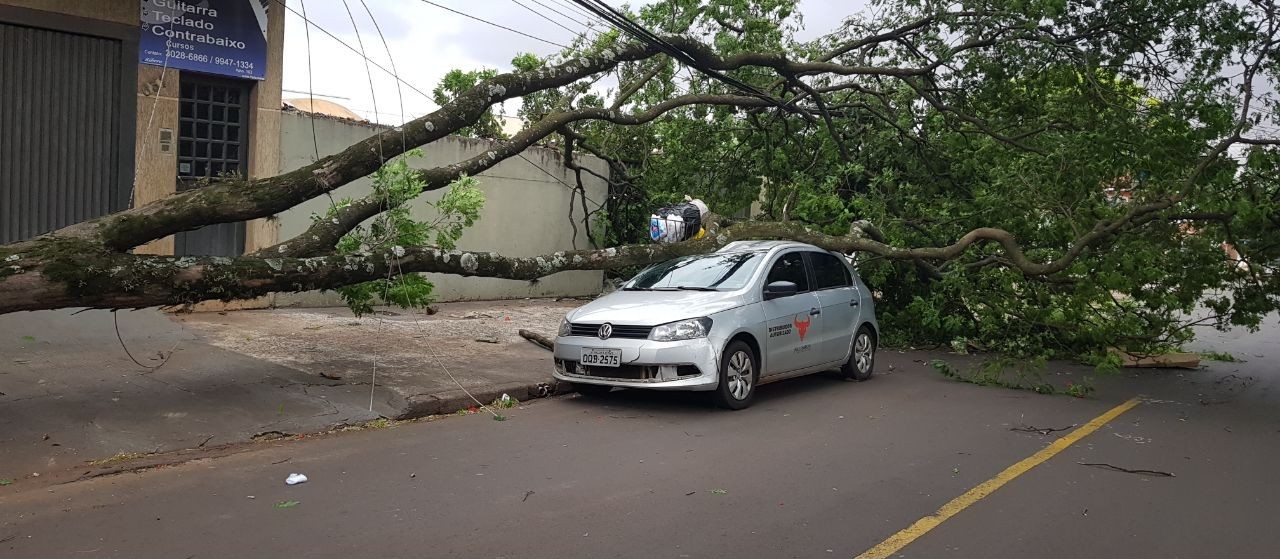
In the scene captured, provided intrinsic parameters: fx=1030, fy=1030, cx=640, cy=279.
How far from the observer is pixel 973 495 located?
6.30m

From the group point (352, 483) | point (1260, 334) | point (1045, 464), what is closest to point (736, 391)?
point (1045, 464)

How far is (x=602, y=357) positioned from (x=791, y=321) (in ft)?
6.63

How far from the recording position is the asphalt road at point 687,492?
520 cm

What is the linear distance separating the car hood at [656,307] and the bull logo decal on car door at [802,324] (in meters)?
0.86

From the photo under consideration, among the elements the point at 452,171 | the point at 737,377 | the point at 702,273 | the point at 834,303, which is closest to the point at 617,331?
the point at 737,377

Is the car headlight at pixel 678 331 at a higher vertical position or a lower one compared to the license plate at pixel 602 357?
Answer: higher

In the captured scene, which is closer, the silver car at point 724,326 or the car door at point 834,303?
the silver car at point 724,326

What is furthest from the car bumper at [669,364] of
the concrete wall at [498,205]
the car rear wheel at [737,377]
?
the concrete wall at [498,205]

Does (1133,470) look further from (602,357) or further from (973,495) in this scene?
(602,357)

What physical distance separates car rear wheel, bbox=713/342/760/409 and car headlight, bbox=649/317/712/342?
1.04ft

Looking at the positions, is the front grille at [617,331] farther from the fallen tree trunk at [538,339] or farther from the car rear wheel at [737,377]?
the fallen tree trunk at [538,339]

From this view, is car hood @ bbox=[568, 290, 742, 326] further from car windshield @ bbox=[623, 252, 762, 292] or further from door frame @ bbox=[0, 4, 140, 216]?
door frame @ bbox=[0, 4, 140, 216]

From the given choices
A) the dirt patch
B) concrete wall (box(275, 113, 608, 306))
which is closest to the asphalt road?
the dirt patch

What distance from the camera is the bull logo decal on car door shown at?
10.1 meters
